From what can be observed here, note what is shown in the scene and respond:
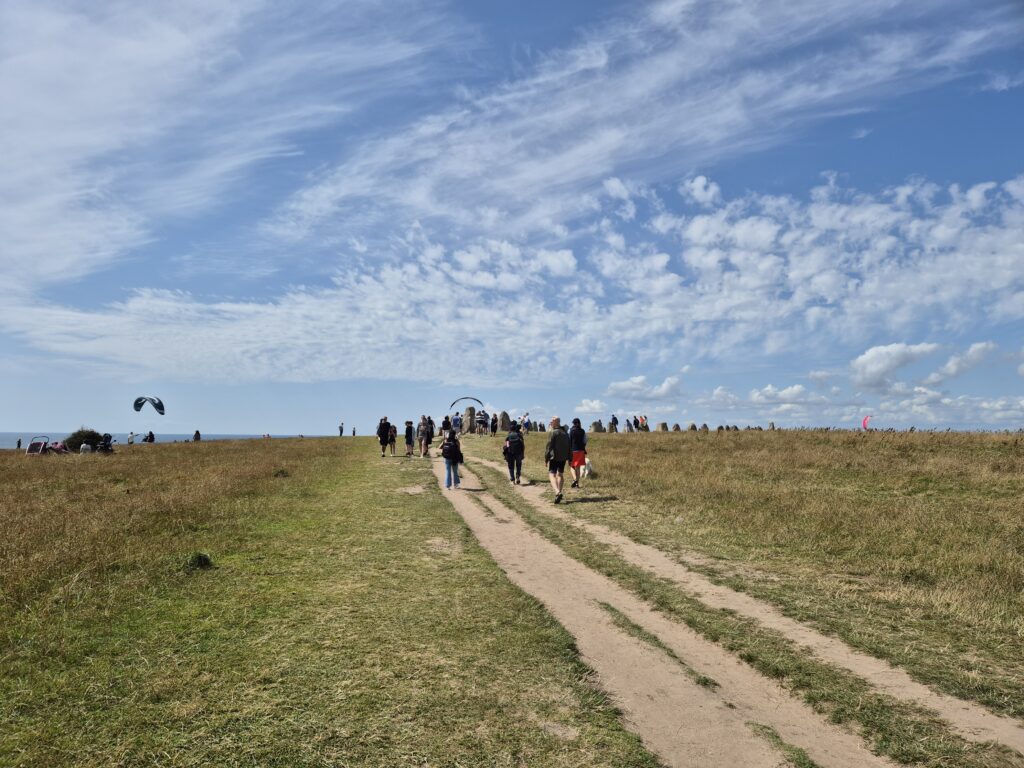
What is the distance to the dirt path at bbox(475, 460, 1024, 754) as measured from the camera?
234 inches

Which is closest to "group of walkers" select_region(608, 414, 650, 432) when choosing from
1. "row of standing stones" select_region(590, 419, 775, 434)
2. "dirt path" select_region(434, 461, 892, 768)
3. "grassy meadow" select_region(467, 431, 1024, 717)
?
"row of standing stones" select_region(590, 419, 775, 434)

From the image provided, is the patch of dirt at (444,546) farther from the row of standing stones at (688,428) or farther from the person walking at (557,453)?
the row of standing stones at (688,428)

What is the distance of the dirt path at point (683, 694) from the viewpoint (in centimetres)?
552

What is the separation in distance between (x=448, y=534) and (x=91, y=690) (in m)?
8.76

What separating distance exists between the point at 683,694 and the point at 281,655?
15.3ft

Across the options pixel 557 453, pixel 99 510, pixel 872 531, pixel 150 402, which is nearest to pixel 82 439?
pixel 150 402

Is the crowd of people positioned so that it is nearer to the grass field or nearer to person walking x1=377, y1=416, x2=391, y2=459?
the grass field

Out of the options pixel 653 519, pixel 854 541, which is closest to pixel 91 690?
pixel 653 519

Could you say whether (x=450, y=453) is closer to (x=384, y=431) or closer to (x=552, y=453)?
(x=552, y=453)

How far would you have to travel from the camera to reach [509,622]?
8.55 metres

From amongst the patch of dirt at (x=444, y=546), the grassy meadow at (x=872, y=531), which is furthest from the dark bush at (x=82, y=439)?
the patch of dirt at (x=444, y=546)

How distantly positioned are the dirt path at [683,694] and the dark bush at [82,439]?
4982 cm

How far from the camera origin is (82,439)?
49.1 meters

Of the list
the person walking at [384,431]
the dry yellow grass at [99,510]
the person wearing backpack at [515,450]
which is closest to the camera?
the dry yellow grass at [99,510]
